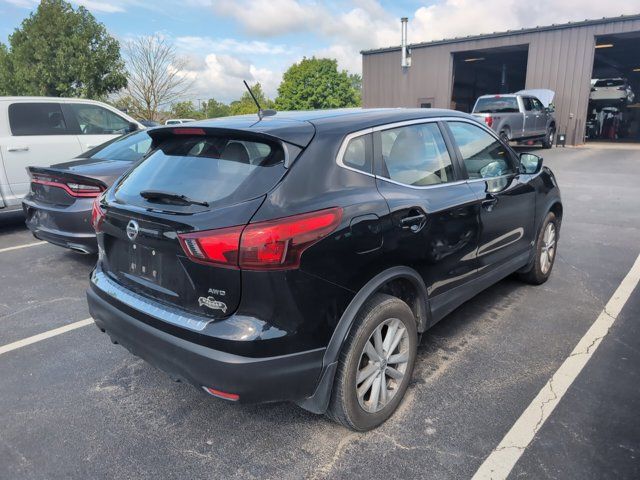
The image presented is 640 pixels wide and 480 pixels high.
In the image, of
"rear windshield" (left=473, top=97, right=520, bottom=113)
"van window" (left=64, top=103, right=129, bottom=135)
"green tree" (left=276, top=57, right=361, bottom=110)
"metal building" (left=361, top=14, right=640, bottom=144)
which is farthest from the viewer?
"green tree" (left=276, top=57, right=361, bottom=110)

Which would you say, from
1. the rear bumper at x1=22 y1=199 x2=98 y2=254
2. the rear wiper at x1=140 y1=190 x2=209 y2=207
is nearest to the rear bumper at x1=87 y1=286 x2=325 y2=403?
the rear wiper at x1=140 y1=190 x2=209 y2=207

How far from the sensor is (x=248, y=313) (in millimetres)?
2131

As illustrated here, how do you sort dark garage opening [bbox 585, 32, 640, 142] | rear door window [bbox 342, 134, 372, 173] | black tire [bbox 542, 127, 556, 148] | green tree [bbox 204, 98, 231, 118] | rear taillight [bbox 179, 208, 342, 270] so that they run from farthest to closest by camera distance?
green tree [bbox 204, 98, 231, 118] → dark garage opening [bbox 585, 32, 640, 142] → black tire [bbox 542, 127, 556, 148] → rear door window [bbox 342, 134, 372, 173] → rear taillight [bbox 179, 208, 342, 270]

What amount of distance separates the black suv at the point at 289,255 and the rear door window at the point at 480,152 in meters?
0.30

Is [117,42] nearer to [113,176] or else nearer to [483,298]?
[113,176]

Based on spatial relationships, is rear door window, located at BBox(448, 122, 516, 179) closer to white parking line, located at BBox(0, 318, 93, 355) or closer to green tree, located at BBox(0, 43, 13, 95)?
white parking line, located at BBox(0, 318, 93, 355)

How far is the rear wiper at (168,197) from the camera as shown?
2.31 m

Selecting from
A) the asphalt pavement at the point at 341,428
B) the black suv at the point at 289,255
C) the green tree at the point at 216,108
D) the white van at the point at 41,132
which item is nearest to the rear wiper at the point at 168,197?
the black suv at the point at 289,255

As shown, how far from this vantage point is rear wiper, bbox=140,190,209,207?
7.56ft

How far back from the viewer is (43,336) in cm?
377

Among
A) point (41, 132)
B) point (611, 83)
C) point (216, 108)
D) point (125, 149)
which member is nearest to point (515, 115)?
point (611, 83)

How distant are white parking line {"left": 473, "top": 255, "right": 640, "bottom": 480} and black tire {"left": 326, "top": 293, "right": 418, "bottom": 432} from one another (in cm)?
59

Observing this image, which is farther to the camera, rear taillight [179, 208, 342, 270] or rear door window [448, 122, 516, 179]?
rear door window [448, 122, 516, 179]

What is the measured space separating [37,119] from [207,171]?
6236mm
